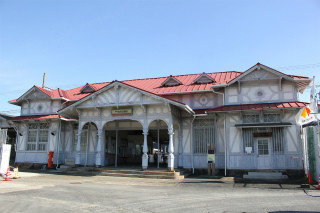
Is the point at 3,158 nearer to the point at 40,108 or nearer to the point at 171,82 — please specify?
the point at 40,108

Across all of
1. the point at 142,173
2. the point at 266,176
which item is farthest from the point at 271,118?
the point at 142,173

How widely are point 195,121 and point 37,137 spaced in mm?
13616

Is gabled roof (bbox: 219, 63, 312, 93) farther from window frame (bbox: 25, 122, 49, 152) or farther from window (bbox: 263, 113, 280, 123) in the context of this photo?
window frame (bbox: 25, 122, 49, 152)

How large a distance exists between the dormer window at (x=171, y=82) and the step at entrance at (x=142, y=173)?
7912 millimetres

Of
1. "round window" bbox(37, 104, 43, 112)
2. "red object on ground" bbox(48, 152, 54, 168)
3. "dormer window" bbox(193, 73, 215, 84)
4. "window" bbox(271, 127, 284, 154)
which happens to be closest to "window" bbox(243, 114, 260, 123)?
"window" bbox(271, 127, 284, 154)

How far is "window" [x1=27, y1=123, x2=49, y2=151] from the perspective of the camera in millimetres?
22656

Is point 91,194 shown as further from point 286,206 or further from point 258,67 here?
point 258,67

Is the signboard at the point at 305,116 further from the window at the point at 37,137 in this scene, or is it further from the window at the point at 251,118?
the window at the point at 37,137

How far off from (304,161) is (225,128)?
5.09 m

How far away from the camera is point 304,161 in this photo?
16.4 m

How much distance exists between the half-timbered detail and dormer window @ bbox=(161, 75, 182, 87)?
84 millimetres

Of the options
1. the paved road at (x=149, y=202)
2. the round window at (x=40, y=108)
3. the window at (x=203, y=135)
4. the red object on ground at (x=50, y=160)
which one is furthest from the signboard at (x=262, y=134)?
the round window at (x=40, y=108)

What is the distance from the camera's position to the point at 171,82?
2194 centimetres

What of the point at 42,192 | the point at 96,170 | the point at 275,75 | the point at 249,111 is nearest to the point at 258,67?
the point at 275,75
